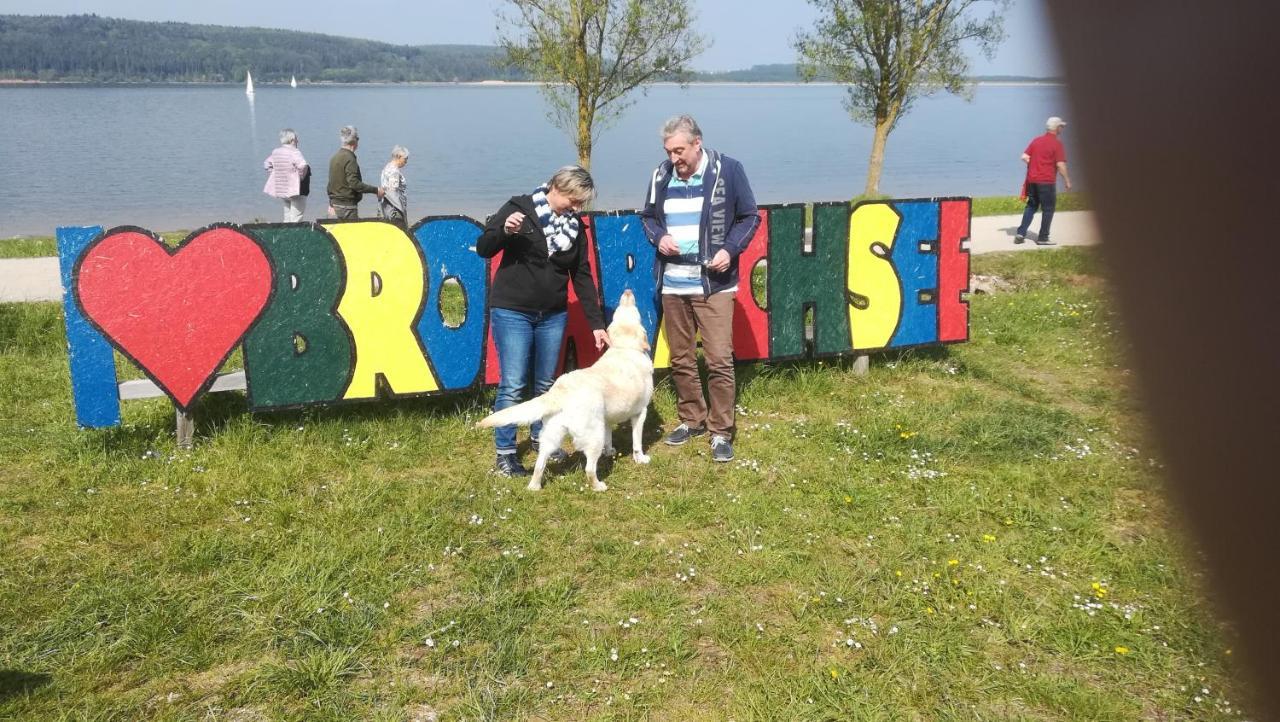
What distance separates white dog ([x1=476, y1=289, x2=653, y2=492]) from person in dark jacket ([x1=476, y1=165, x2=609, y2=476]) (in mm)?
523

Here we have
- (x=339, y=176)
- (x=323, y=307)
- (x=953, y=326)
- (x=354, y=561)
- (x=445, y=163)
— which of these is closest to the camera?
(x=354, y=561)

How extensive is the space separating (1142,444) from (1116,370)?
6cm

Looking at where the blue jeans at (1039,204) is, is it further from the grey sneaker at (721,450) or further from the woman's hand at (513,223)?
the woman's hand at (513,223)

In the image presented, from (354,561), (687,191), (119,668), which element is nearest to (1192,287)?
(119,668)

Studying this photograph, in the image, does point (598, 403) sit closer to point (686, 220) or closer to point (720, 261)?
point (720, 261)

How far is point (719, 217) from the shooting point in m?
7.67

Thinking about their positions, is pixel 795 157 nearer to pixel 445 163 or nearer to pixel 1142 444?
pixel 445 163

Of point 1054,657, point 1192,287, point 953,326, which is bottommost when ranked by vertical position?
point 1054,657

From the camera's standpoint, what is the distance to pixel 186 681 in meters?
4.76

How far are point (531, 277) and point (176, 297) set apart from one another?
3308 mm

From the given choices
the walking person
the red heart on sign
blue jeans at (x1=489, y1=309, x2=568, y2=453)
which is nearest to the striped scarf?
blue jeans at (x1=489, y1=309, x2=568, y2=453)

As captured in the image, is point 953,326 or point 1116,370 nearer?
point 1116,370

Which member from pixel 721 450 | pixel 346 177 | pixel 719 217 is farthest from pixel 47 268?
pixel 721 450

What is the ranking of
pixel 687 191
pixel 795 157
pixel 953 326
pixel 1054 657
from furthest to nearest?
pixel 795 157, pixel 953 326, pixel 687 191, pixel 1054 657
